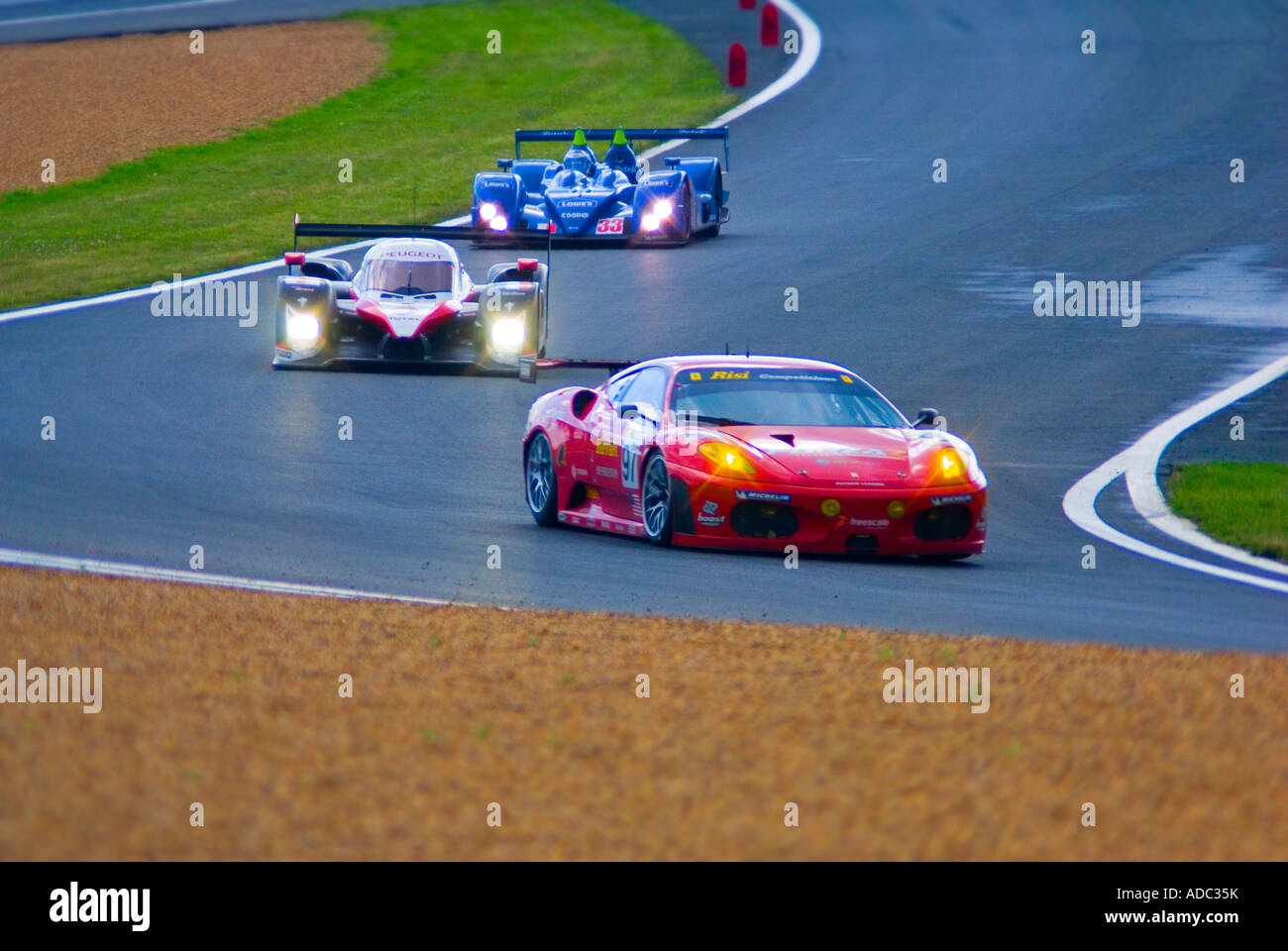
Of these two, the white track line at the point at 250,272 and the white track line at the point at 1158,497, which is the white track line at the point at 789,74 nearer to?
the white track line at the point at 250,272

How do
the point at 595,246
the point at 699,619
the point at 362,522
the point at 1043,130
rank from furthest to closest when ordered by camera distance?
the point at 1043,130, the point at 595,246, the point at 362,522, the point at 699,619

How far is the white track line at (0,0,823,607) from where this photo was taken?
950 cm

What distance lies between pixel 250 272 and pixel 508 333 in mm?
7825

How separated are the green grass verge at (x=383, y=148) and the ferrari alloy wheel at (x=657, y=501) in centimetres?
1402

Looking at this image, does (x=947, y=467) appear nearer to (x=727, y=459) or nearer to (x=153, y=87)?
(x=727, y=459)

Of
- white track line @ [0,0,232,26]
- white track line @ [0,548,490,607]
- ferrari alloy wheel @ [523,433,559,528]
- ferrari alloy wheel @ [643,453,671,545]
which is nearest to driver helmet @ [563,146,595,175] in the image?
ferrari alloy wheel @ [523,433,559,528]

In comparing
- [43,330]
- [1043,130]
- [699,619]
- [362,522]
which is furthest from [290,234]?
[699,619]

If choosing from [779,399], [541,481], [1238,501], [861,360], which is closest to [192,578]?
[541,481]

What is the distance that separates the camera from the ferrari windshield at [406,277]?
19469 mm

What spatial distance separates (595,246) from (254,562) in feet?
57.5

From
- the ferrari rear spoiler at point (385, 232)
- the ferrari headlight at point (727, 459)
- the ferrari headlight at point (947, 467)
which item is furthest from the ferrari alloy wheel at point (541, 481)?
the ferrari rear spoiler at point (385, 232)

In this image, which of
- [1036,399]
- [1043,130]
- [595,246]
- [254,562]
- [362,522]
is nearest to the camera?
[254,562]
